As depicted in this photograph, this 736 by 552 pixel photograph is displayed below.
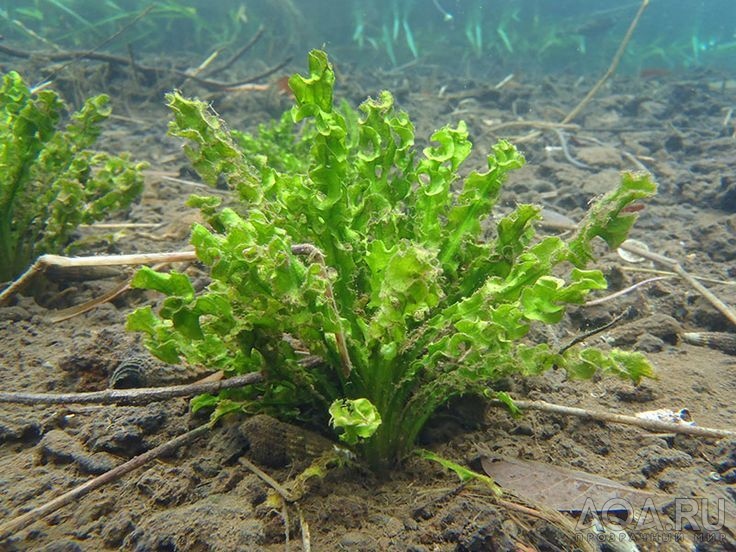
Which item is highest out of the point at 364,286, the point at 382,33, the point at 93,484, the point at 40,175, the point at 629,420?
the point at 382,33

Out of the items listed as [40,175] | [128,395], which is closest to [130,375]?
[128,395]

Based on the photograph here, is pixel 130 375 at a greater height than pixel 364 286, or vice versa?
pixel 364 286

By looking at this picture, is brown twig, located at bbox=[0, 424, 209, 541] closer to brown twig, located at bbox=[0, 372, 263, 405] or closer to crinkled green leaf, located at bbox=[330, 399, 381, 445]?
brown twig, located at bbox=[0, 372, 263, 405]

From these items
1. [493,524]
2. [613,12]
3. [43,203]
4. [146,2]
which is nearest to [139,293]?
[43,203]

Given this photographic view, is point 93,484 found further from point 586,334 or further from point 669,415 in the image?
point 669,415

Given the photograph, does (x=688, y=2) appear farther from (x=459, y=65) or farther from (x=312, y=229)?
(x=312, y=229)

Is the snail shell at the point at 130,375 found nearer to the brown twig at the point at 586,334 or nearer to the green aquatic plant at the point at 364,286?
the green aquatic plant at the point at 364,286
